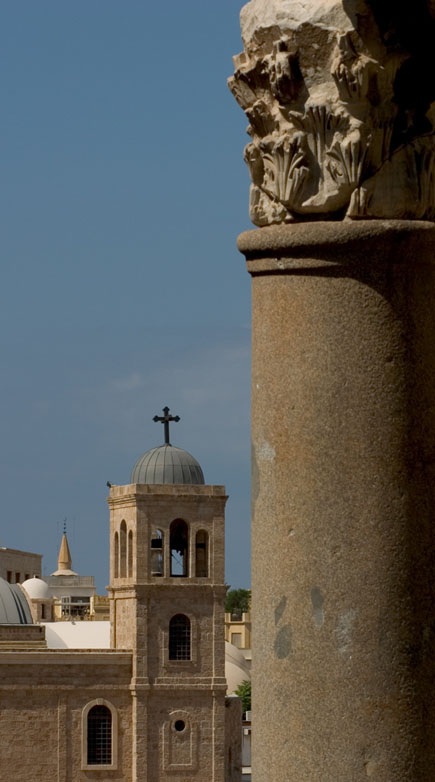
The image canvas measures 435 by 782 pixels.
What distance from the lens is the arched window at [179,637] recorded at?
54.3 metres

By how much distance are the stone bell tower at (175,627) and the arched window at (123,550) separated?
0.52 feet

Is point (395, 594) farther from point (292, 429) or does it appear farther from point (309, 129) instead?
point (309, 129)

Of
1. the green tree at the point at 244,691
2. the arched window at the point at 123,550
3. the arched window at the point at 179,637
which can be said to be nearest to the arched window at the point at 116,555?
the arched window at the point at 123,550

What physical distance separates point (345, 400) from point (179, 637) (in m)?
50.8

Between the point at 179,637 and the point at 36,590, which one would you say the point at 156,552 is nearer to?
the point at 179,637

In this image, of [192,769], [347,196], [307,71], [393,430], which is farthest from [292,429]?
[192,769]

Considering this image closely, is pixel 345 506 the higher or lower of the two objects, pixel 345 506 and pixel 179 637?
the lower

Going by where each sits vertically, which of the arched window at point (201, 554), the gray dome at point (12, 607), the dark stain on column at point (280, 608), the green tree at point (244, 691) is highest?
the arched window at point (201, 554)

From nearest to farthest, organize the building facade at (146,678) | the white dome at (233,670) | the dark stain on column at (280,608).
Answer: the dark stain on column at (280,608) → the building facade at (146,678) → the white dome at (233,670)

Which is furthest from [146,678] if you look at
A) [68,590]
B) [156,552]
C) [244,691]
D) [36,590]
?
[68,590]

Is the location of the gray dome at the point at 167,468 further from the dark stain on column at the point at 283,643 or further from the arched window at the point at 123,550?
the dark stain on column at the point at 283,643

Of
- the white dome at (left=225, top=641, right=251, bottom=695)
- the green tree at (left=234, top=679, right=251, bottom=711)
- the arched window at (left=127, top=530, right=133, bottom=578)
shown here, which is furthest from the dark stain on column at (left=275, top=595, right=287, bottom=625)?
the white dome at (left=225, top=641, right=251, bottom=695)

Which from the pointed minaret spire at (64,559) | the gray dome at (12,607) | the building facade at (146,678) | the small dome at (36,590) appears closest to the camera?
the building facade at (146,678)

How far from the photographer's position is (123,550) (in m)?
Answer: 56.2
